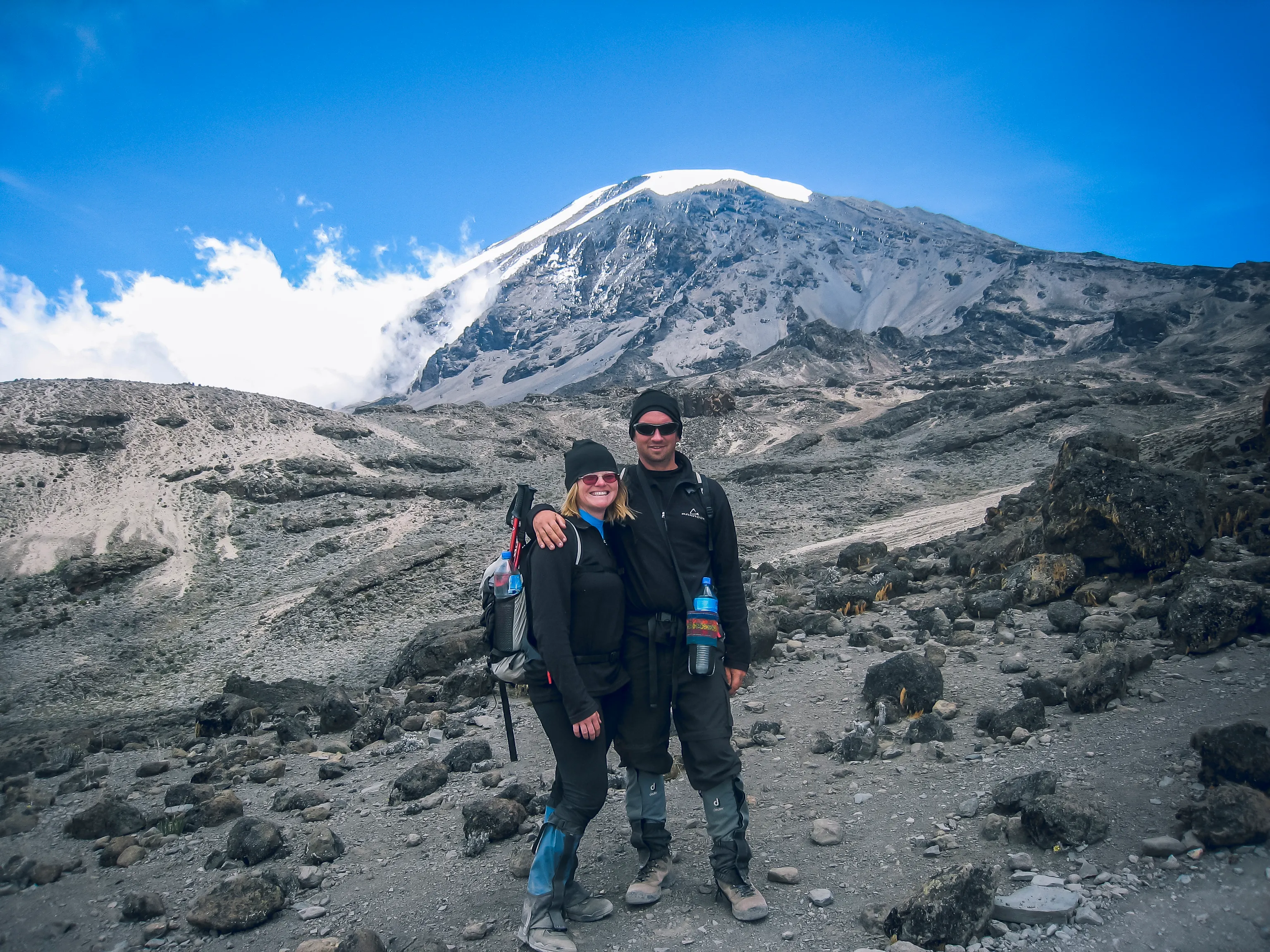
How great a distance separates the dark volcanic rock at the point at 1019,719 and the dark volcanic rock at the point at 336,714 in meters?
5.85

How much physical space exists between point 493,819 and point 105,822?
290 centimetres

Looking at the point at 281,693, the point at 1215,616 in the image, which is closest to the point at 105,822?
the point at 281,693

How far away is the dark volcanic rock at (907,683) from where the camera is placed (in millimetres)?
4965

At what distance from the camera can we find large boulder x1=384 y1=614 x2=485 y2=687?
9.25m

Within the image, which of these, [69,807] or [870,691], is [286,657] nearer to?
[69,807]

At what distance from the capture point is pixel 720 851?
3072 millimetres

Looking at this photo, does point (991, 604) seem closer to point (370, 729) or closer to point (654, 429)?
point (654, 429)

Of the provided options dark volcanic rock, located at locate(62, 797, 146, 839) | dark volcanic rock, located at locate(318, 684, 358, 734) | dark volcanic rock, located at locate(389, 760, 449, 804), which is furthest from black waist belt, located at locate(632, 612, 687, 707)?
dark volcanic rock, located at locate(318, 684, 358, 734)

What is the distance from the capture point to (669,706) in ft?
10.4

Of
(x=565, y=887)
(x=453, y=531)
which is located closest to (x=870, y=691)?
(x=565, y=887)

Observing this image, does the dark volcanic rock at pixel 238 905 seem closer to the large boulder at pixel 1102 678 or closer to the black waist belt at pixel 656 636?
the black waist belt at pixel 656 636

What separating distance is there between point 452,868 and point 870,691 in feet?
10.2

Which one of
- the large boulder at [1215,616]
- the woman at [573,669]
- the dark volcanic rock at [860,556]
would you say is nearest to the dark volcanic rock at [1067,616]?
the large boulder at [1215,616]

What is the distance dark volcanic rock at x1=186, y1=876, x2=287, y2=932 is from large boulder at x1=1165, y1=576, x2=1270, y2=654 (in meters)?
5.50
